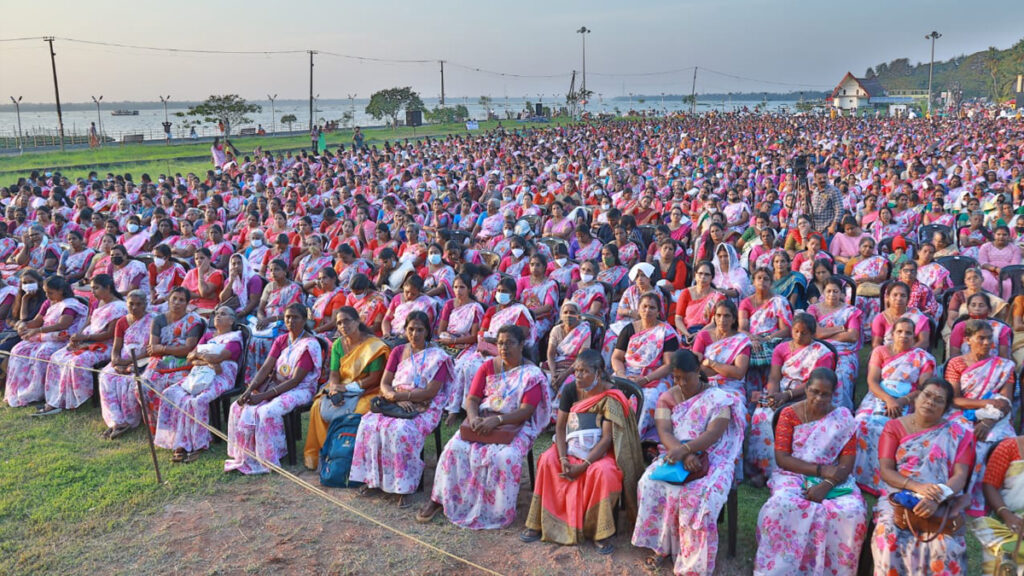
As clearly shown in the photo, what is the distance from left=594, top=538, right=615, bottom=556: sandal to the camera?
4.34 meters

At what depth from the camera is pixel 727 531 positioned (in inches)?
175

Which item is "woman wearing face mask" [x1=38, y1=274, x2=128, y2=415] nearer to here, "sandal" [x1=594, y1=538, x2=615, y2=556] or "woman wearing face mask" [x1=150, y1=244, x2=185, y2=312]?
"woman wearing face mask" [x1=150, y1=244, x2=185, y2=312]

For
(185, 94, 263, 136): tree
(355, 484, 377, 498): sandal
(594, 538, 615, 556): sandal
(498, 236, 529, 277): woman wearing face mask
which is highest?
(185, 94, 263, 136): tree

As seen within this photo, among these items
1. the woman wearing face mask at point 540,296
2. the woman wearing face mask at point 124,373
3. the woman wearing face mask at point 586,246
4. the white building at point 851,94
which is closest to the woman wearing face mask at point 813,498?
the woman wearing face mask at point 540,296

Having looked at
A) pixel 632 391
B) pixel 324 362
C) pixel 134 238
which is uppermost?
pixel 134 238

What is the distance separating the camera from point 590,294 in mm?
7086

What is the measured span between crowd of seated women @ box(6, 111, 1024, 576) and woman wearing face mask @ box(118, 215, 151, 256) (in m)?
0.04

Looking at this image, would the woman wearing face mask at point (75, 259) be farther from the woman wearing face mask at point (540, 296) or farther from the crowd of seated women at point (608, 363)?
the woman wearing face mask at point (540, 296)

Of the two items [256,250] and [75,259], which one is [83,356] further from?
[75,259]

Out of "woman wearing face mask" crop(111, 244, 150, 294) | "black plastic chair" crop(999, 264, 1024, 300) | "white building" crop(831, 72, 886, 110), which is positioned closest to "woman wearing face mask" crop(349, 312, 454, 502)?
"woman wearing face mask" crop(111, 244, 150, 294)

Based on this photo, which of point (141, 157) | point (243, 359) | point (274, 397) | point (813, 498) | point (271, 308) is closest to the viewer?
point (813, 498)

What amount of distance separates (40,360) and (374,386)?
3541 mm

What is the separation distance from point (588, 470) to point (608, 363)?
213 centimetres

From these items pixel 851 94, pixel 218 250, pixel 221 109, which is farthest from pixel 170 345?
pixel 851 94
